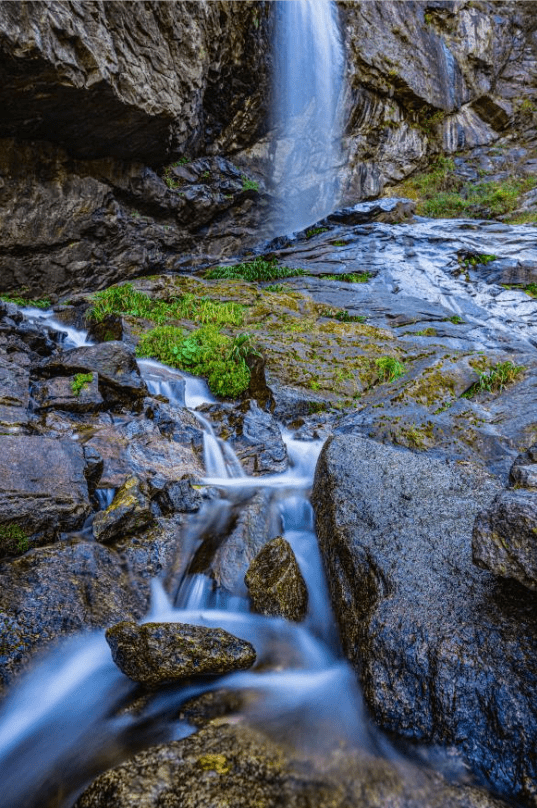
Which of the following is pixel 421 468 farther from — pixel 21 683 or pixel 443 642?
pixel 21 683

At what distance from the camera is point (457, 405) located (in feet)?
18.3

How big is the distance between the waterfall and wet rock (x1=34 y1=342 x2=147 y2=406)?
13052 millimetres

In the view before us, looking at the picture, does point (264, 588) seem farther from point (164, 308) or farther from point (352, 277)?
point (352, 277)

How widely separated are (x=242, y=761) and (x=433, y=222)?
17492 mm

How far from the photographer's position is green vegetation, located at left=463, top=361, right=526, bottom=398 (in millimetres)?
6082

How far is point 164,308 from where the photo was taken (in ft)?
32.2

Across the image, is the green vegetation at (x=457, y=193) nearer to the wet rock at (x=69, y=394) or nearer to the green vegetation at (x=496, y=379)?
the green vegetation at (x=496, y=379)

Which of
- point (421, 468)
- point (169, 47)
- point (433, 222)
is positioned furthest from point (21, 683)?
point (433, 222)

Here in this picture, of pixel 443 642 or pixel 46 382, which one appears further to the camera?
pixel 46 382

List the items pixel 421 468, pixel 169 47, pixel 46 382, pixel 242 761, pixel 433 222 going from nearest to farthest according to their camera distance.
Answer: pixel 242 761 → pixel 421 468 → pixel 46 382 → pixel 169 47 → pixel 433 222

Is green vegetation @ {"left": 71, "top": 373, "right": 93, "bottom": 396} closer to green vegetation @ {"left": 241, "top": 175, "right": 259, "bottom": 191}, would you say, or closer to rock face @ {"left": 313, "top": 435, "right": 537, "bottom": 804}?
rock face @ {"left": 313, "top": 435, "right": 537, "bottom": 804}

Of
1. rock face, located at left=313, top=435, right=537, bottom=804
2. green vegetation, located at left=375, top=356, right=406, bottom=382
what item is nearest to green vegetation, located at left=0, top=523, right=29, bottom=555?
rock face, located at left=313, top=435, right=537, bottom=804

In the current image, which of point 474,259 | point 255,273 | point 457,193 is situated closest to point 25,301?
point 255,273

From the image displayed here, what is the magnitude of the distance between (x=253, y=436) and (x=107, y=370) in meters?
2.29
